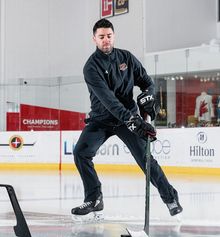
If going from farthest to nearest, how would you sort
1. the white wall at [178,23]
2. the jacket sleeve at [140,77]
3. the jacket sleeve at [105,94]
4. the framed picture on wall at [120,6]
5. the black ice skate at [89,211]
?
the framed picture on wall at [120,6] < the white wall at [178,23] < the black ice skate at [89,211] < the jacket sleeve at [140,77] < the jacket sleeve at [105,94]

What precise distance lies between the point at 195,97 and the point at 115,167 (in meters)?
2.29

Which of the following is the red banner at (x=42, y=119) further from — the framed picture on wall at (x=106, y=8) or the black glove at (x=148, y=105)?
the black glove at (x=148, y=105)

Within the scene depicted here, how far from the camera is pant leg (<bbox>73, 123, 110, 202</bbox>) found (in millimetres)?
4707

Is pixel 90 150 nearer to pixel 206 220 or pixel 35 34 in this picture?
pixel 206 220

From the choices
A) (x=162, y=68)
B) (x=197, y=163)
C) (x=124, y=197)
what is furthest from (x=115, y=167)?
(x=124, y=197)

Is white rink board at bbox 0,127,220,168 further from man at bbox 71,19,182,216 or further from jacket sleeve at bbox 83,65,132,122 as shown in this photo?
jacket sleeve at bbox 83,65,132,122

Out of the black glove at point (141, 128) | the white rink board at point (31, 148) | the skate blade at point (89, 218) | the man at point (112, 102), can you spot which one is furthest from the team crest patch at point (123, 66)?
the white rink board at point (31, 148)

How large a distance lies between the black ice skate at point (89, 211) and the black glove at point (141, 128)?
100 cm

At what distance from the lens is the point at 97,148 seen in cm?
476

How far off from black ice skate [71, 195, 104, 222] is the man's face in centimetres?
120

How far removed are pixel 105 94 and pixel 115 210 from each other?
1414 millimetres

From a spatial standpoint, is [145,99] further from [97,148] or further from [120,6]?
[120,6]

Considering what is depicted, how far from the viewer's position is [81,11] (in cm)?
2003

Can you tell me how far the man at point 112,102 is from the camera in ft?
14.2
